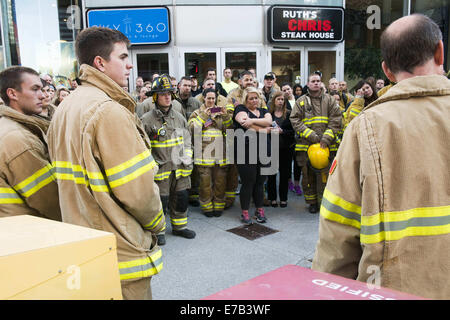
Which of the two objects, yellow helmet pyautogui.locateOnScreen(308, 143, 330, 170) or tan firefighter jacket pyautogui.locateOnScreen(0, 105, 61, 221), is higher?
tan firefighter jacket pyautogui.locateOnScreen(0, 105, 61, 221)

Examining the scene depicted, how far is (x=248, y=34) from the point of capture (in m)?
10.9

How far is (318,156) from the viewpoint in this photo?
5.28 metres

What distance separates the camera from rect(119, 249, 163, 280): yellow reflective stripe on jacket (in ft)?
6.26

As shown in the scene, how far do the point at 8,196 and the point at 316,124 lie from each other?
436 cm

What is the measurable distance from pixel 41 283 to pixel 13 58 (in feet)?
41.5

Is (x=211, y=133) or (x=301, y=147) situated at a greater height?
(x=211, y=133)

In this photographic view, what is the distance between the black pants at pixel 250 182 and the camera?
200 inches

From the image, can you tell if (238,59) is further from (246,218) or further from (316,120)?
(246,218)

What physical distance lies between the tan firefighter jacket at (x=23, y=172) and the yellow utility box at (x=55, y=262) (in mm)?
972

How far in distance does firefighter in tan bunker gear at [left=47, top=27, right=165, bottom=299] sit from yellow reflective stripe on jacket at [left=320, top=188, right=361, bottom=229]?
3.03 feet

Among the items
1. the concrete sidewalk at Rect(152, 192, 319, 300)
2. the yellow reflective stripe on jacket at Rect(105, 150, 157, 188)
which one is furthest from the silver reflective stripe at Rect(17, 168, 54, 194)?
the concrete sidewalk at Rect(152, 192, 319, 300)

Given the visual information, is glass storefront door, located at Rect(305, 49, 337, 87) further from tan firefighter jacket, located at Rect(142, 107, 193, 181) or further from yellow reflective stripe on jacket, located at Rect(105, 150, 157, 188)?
yellow reflective stripe on jacket, located at Rect(105, 150, 157, 188)

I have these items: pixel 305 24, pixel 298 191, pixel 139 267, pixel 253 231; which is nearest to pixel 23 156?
pixel 139 267

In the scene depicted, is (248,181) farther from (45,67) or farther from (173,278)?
(45,67)
